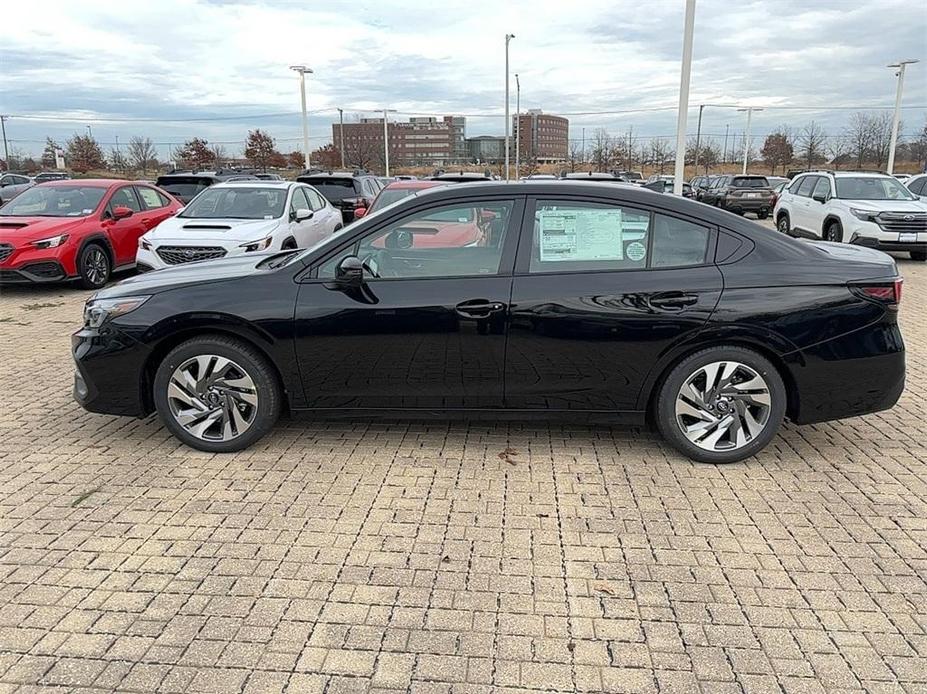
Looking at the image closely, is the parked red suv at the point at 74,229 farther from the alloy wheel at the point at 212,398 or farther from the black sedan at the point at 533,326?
the alloy wheel at the point at 212,398

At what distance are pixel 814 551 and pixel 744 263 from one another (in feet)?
5.43

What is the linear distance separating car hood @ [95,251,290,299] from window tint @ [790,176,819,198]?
14.7 metres

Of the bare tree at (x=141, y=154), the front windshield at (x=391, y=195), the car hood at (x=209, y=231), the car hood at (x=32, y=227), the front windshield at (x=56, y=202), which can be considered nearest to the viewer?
the car hood at (x=209, y=231)

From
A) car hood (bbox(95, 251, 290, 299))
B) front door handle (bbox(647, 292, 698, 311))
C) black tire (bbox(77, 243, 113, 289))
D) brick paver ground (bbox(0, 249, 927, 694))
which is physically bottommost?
brick paver ground (bbox(0, 249, 927, 694))

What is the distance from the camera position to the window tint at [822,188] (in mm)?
14929

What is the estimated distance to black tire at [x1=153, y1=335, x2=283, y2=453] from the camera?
4160 mm

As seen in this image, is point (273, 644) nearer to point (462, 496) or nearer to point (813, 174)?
point (462, 496)

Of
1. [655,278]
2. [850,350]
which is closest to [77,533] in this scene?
[655,278]

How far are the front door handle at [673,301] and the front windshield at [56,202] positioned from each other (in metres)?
9.73

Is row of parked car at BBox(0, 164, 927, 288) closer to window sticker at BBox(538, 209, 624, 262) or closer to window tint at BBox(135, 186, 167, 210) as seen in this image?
window tint at BBox(135, 186, 167, 210)

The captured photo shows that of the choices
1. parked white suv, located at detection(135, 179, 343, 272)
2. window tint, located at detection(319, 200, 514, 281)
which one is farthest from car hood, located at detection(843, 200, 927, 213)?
window tint, located at detection(319, 200, 514, 281)

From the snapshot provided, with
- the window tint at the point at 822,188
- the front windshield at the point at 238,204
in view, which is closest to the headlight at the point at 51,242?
the front windshield at the point at 238,204

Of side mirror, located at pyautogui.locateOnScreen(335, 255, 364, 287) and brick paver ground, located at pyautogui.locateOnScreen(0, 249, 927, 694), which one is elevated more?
side mirror, located at pyautogui.locateOnScreen(335, 255, 364, 287)

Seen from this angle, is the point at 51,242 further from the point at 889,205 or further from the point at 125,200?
the point at 889,205
